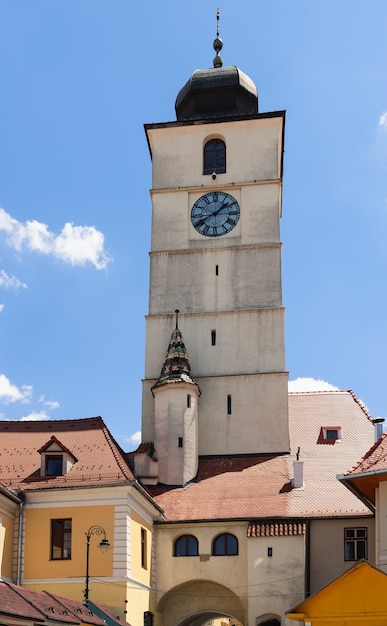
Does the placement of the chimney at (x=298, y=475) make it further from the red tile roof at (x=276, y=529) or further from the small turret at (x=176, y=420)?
the small turret at (x=176, y=420)

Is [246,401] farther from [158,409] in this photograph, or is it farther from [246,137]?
[246,137]

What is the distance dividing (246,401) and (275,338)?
3.11 metres

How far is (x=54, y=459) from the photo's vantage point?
3281 centimetres

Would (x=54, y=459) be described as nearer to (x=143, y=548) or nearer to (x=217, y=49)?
(x=143, y=548)

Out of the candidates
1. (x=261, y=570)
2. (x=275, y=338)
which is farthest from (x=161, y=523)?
(x=275, y=338)

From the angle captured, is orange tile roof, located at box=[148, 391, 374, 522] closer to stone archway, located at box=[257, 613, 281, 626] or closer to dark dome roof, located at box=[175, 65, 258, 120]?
stone archway, located at box=[257, 613, 281, 626]

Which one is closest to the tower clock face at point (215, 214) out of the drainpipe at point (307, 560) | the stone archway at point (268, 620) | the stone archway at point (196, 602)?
the drainpipe at point (307, 560)

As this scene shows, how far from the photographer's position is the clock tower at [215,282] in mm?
40438

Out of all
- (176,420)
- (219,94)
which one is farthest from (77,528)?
(219,94)

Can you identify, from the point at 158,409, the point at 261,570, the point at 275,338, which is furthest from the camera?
the point at 275,338

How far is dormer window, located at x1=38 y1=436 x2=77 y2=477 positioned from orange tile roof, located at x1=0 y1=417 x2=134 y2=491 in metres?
0.24

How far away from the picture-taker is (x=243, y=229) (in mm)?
44344

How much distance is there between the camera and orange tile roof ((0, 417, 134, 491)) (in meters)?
31.8

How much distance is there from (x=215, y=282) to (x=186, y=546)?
511 inches
